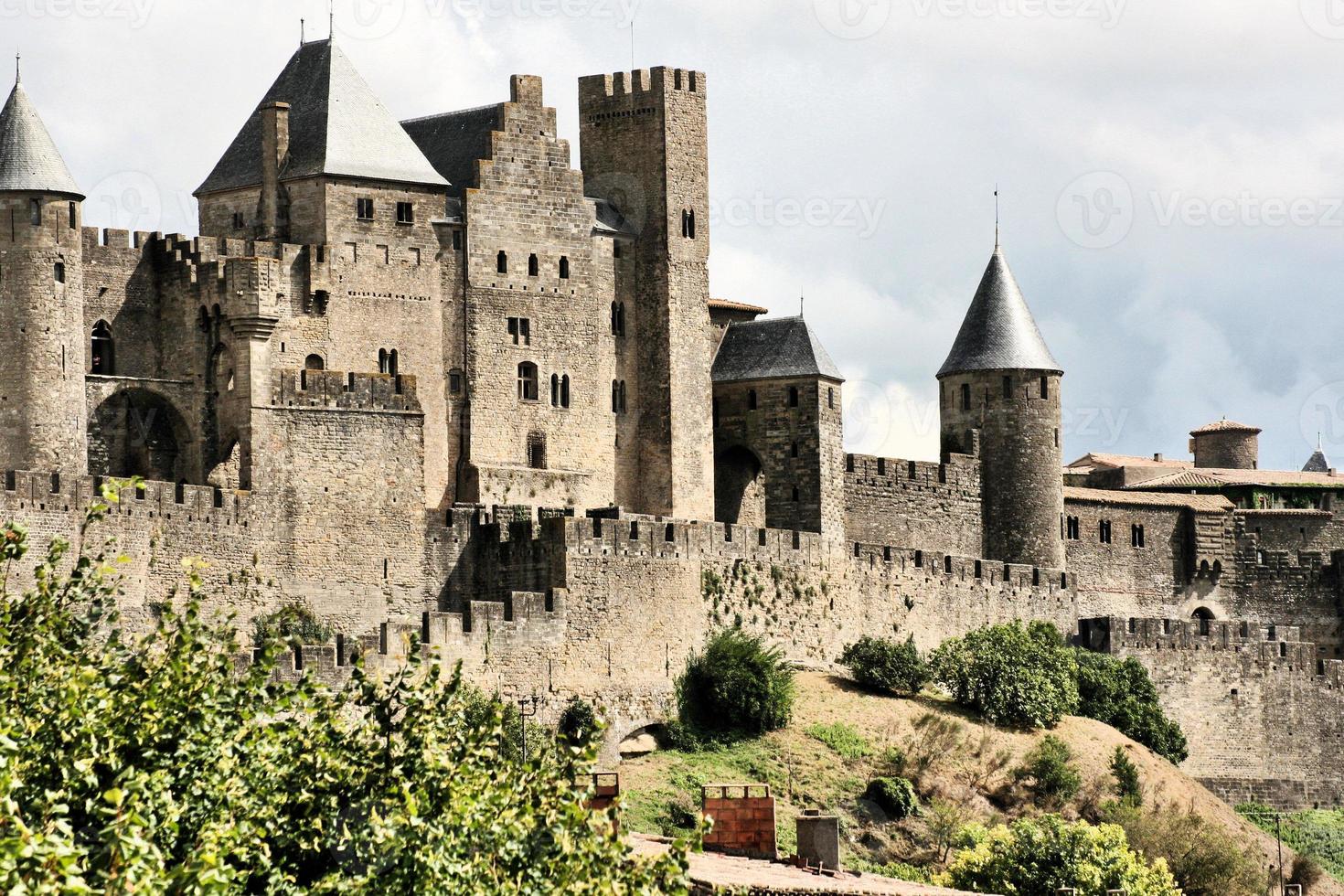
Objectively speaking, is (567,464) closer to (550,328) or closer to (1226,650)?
(550,328)

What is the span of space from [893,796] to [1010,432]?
72.2 ft

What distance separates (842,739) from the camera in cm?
6247

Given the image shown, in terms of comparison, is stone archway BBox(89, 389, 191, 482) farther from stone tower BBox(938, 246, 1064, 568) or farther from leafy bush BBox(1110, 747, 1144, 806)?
stone tower BBox(938, 246, 1064, 568)

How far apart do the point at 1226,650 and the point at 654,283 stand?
64.8 feet

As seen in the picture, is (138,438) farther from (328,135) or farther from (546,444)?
(546,444)

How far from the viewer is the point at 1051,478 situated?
80312 millimetres

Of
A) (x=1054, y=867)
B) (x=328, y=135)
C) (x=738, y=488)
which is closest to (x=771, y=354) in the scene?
(x=738, y=488)

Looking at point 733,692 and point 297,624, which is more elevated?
point 297,624

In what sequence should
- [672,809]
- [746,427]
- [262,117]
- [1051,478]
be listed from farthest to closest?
[1051,478] < [746,427] < [262,117] < [672,809]

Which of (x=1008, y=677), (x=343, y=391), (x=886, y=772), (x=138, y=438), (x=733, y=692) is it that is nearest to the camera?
(x=733, y=692)

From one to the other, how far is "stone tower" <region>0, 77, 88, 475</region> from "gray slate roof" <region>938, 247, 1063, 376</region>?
2895cm

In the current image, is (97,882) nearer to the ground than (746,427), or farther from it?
nearer to the ground

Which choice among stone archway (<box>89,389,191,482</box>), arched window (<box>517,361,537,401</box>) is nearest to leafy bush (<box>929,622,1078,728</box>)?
arched window (<box>517,361,537,401</box>)

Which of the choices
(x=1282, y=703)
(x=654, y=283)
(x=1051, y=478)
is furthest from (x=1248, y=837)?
(x=654, y=283)
